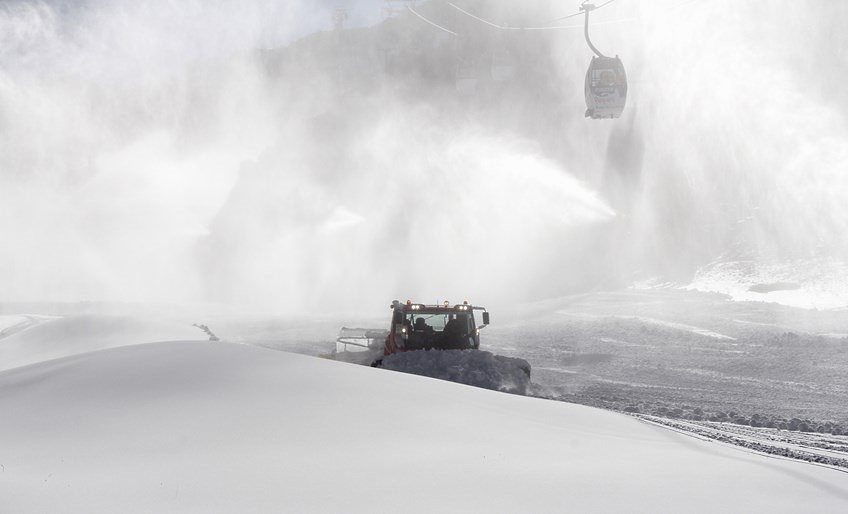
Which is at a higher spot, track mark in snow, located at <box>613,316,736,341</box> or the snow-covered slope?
track mark in snow, located at <box>613,316,736,341</box>

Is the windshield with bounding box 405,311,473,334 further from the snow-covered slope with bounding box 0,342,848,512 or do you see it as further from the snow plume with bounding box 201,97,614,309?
the snow plume with bounding box 201,97,614,309

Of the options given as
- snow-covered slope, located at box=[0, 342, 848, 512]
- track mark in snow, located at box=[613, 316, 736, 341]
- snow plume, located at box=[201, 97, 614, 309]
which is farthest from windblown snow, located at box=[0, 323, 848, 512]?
snow plume, located at box=[201, 97, 614, 309]

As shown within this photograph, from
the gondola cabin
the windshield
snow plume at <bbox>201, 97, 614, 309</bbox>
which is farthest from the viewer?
snow plume at <bbox>201, 97, 614, 309</bbox>

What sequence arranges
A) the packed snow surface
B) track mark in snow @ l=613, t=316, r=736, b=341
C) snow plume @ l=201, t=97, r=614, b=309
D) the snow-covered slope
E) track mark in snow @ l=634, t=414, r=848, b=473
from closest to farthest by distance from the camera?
1. the snow-covered slope
2. track mark in snow @ l=634, t=414, r=848, b=473
3. the packed snow surface
4. track mark in snow @ l=613, t=316, r=736, b=341
5. snow plume @ l=201, t=97, r=614, b=309

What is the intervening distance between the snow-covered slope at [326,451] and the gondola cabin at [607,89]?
749 inches

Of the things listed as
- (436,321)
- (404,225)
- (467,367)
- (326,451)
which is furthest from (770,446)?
(404,225)

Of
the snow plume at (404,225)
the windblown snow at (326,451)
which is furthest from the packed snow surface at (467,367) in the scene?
the snow plume at (404,225)

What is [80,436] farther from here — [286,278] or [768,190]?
[768,190]

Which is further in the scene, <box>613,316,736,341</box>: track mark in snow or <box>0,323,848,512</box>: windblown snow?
<box>613,316,736,341</box>: track mark in snow

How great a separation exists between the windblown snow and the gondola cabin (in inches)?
745

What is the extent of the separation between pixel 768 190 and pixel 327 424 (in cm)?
7711

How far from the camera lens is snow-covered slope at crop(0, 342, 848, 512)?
15.3ft

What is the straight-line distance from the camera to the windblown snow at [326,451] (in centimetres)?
465

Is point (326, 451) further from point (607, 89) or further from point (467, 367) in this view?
point (607, 89)
